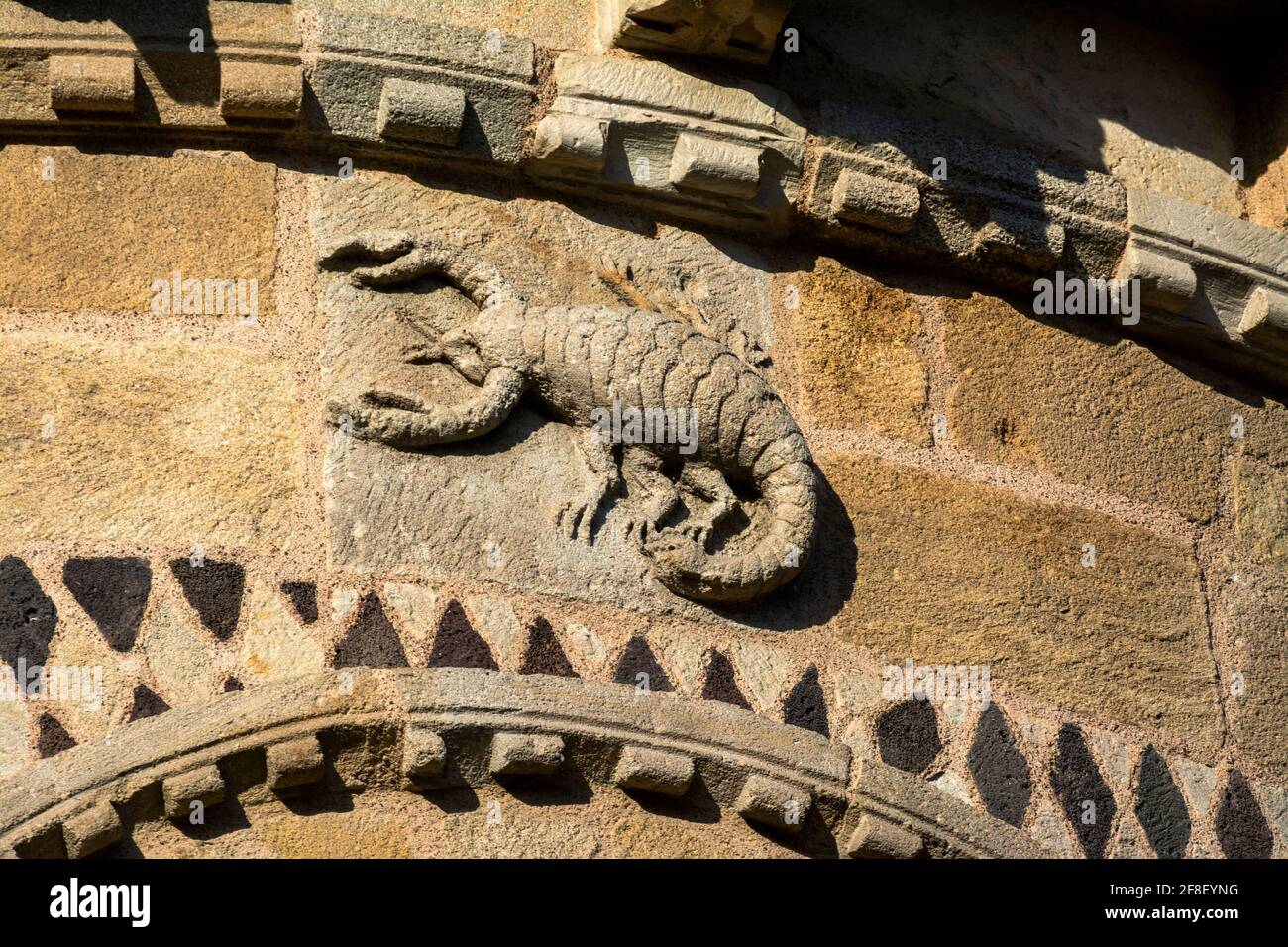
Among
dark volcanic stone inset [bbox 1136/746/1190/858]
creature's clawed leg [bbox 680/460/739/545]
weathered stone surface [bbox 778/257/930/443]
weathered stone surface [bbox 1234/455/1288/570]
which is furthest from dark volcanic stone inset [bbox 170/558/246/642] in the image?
weathered stone surface [bbox 1234/455/1288/570]

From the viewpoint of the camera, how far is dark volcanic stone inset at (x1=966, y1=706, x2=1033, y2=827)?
12.3 feet

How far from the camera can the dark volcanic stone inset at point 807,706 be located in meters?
3.69

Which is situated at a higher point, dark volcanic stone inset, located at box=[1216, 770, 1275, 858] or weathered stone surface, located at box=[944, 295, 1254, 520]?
weathered stone surface, located at box=[944, 295, 1254, 520]

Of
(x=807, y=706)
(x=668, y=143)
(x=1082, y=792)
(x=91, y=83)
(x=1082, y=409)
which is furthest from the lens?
(x=1082, y=409)

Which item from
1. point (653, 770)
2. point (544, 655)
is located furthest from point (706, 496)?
point (653, 770)

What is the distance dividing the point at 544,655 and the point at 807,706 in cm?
51

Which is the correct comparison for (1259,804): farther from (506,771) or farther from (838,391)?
(506,771)

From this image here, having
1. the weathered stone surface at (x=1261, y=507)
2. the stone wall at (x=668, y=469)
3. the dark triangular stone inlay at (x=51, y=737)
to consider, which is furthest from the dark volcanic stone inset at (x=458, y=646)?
the weathered stone surface at (x=1261, y=507)

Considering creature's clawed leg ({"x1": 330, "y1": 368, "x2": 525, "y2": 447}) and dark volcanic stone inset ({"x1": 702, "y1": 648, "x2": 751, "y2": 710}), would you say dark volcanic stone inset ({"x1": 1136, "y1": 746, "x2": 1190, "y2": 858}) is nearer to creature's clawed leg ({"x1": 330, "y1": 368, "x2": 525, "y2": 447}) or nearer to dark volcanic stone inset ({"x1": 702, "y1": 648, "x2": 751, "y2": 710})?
dark volcanic stone inset ({"x1": 702, "y1": 648, "x2": 751, "y2": 710})

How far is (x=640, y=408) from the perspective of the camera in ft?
12.5

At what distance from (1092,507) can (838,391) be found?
0.60 meters

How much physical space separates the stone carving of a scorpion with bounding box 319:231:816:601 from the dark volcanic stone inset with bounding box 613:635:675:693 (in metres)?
0.16

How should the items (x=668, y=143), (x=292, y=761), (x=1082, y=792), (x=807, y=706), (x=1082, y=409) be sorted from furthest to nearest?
(x=1082, y=409)
(x=668, y=143)
(x=1082, y=792)
(x=807, y=706)
(x=292, y=761)

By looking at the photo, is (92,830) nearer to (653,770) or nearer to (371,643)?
(371,643)
